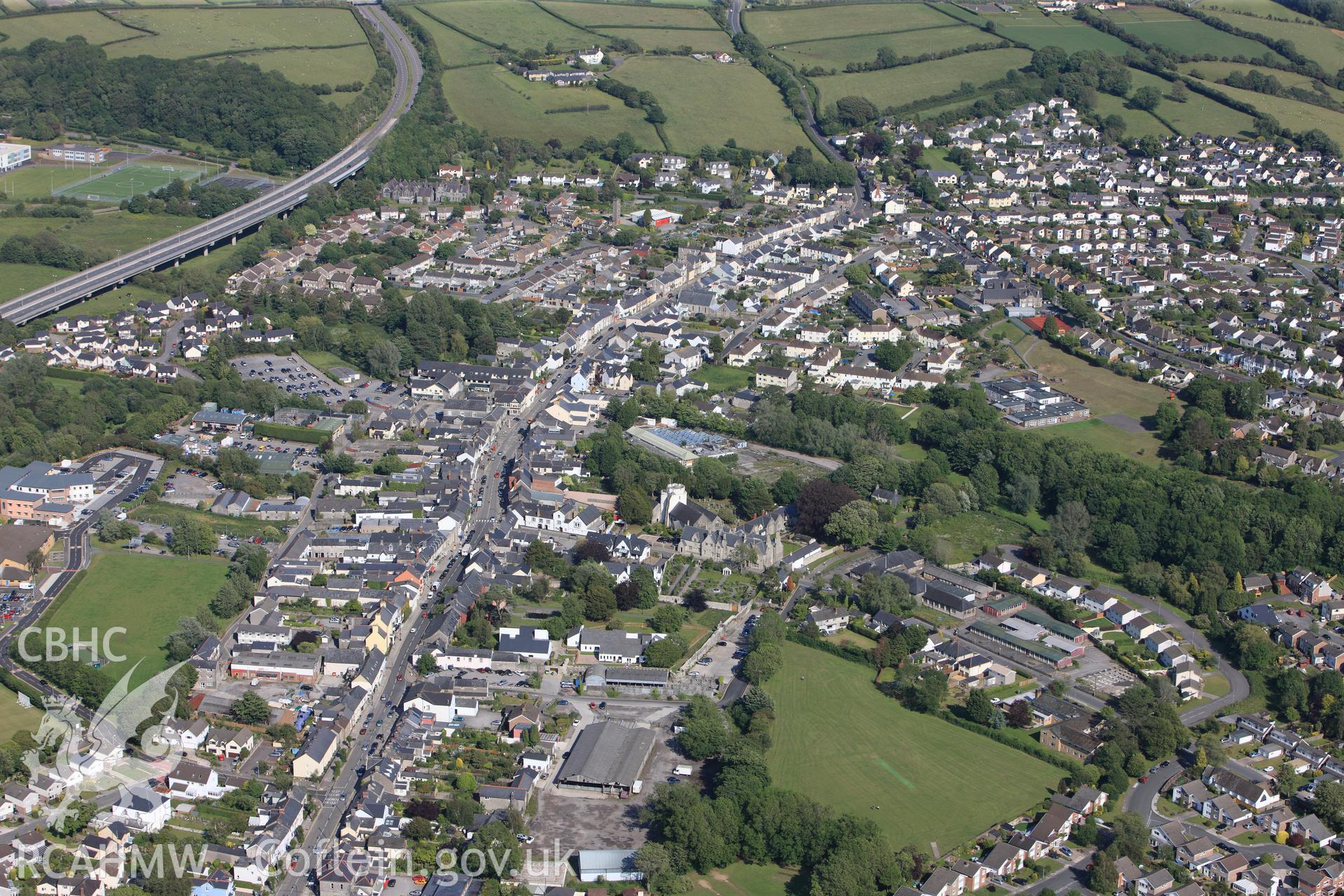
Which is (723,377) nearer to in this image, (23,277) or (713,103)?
(23,277)

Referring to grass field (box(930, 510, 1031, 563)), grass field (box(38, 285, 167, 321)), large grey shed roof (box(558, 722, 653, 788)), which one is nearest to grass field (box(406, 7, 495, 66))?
grass field (box(38, 285, 167, 321))

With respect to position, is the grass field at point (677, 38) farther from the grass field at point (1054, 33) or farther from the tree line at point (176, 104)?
the tree line at point (176, 104)

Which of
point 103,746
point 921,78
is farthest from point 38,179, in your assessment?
point 921,78

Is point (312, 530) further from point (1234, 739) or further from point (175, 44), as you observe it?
point (175, 44)

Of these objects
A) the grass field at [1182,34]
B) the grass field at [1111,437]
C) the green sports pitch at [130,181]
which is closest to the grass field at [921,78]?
the grass field at [1182,34]

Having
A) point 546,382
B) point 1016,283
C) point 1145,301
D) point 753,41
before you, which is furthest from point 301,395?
point 753,41
